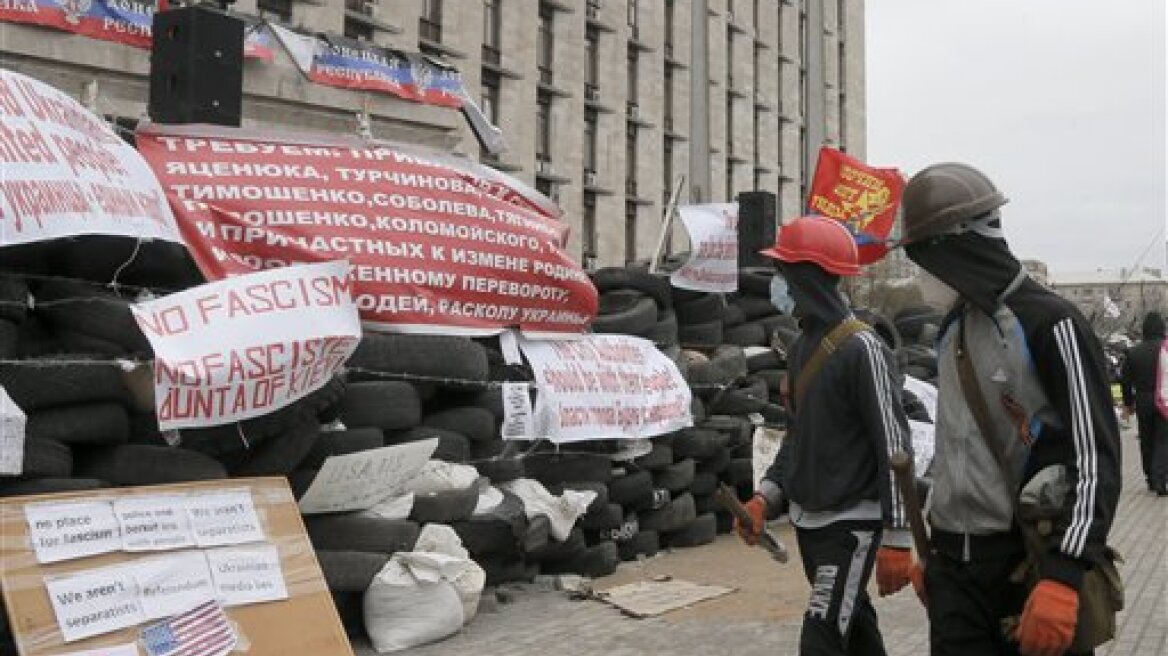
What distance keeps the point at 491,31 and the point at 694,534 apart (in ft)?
95.9

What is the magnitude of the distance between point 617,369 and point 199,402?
375 centimetres

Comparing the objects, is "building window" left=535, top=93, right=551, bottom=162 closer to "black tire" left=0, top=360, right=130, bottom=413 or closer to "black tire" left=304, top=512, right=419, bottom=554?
"black tire" left=304, top=512, right=419, bottom=554

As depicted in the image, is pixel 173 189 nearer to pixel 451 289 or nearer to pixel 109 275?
pixel 109 275

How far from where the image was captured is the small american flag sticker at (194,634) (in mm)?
3924

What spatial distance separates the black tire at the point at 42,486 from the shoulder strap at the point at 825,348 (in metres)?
2.80

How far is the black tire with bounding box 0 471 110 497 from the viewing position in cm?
419

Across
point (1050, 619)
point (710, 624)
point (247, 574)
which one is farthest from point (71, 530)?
point (710, 624)

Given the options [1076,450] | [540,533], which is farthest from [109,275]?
[1076,450]

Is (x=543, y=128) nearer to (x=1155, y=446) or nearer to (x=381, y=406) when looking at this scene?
A: (x=1155, y=446)

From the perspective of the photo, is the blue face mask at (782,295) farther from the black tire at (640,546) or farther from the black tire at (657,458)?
the black tire at (640,546)

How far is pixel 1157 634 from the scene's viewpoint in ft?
19.0

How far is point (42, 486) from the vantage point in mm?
4238

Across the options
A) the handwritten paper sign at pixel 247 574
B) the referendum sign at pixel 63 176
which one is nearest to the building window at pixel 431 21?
the referendum sign at pixel 63 176

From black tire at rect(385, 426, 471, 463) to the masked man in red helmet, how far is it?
8.62ft
